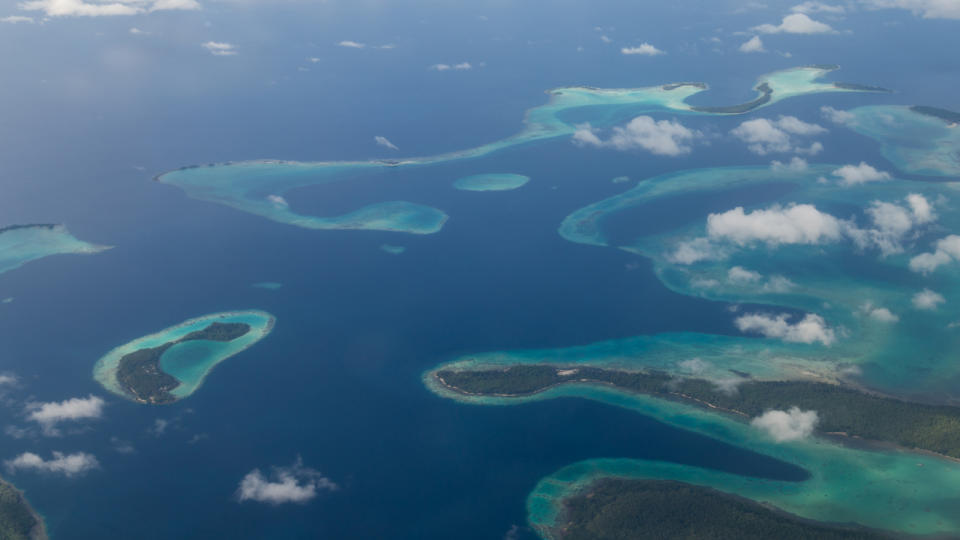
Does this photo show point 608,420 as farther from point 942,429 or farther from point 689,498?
point 942,429

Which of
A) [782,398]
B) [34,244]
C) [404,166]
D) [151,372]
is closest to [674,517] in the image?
[782,398]

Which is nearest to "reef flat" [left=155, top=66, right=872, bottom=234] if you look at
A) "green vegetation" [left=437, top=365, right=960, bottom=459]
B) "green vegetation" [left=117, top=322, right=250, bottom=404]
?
"green vegetation" [left=117, top=322, right=250, bottom=404]

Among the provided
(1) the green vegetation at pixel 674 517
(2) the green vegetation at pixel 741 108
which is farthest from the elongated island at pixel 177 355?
(2) the green vegetation at pixel 741 108

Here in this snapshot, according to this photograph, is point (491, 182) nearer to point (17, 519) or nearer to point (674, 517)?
point (674, 517)

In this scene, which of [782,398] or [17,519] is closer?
[17,519]

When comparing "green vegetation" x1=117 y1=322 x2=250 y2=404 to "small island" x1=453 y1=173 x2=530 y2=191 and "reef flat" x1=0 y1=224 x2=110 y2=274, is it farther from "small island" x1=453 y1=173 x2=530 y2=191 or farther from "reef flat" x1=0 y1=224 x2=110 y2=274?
"small island" x1=453 y1=173 x2=530 y2=191
